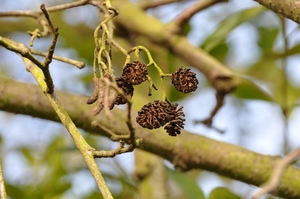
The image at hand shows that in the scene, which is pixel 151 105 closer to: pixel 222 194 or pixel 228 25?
pixel 222 194

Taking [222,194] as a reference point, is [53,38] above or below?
above

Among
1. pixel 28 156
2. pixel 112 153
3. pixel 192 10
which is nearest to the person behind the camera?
pixel 112 153

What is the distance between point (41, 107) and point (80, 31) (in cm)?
A: 82

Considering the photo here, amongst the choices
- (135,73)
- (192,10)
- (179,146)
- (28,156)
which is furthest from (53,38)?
(28,156)

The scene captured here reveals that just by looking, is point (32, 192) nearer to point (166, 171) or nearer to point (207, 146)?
point (166, 171)

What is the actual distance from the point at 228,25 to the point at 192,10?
0.09 m

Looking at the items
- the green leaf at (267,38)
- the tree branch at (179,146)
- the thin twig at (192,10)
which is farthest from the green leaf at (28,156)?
the green leaf at (267,38)

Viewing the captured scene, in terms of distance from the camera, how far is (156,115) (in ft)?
1.68

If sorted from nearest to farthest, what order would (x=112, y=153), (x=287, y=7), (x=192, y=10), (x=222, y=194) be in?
1. (x=112, y=153)
2. (x=287, y=7)
3. (x=222, y=194)
4. (x=192, y=10)

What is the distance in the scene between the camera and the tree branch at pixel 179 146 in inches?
35.4

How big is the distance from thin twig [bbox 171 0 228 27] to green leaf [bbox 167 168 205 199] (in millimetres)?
375

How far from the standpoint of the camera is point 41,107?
2.96 ft

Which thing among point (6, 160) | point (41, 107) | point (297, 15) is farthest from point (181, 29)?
point (6, 160)

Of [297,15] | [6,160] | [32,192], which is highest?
[297,15]
